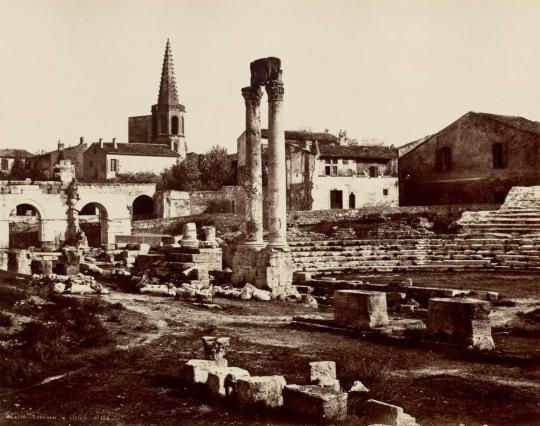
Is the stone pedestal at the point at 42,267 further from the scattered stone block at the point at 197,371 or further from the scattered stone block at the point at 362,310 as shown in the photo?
the scattered stone block at the point at 197,371

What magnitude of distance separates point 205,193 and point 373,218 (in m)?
17.2

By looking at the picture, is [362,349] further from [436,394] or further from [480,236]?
[480,236]

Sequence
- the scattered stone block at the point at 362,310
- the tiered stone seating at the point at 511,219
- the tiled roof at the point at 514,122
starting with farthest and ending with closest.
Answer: the tiled roof at the point at 514,122, the tiered stone seating at the point at 511,219, the scattered stone block at the point at 362,310

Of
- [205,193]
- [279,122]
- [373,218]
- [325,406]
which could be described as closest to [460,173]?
[373,218]

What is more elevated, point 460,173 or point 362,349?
point 460,173

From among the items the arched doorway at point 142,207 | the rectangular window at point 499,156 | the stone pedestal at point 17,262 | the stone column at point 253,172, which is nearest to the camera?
the stone column at point 253,172

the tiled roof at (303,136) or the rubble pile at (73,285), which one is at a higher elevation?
the tiled roof at (303,136)

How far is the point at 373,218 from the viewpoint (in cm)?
3522

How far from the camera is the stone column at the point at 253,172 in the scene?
17.7 meters

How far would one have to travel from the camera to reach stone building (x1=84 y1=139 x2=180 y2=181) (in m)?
57.2

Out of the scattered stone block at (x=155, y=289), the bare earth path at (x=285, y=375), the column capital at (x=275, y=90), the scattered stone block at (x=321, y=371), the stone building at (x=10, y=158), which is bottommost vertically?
the bare earth path at (x=285, y=375)

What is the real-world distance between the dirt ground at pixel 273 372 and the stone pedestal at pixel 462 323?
0.33 metres

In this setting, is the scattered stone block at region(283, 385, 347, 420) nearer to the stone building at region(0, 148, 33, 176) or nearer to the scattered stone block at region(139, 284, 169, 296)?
the scattered stone block at region(139, 284, 169, 296)

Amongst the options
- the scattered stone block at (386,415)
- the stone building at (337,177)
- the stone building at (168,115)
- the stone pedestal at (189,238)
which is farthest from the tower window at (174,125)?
the scattered stone block at (386,415)
